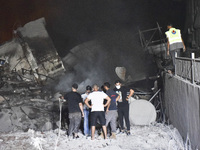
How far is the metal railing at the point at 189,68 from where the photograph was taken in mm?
6253

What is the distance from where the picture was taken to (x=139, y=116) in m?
10.8

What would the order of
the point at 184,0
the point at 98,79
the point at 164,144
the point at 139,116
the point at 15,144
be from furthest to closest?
the point at 184,0, the point at 98,79, the point at 139,116, the point at 15,144, the point at 164,144

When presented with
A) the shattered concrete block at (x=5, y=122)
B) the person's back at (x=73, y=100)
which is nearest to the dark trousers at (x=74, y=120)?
the person's back at (x=73, y=100)

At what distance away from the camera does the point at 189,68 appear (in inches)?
278

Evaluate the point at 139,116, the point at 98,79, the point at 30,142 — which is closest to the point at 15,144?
the point at 30,142

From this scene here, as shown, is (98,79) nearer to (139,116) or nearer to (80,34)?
(80,34)

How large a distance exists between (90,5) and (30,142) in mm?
15071

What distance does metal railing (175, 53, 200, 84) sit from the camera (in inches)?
246

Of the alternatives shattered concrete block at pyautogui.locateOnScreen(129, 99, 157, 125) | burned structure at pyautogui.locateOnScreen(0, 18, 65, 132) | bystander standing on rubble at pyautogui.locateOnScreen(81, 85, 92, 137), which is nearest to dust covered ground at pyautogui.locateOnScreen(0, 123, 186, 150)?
bystander standing on rubble at pyautogui.locateOnScreen(81, 85, 92, 137)

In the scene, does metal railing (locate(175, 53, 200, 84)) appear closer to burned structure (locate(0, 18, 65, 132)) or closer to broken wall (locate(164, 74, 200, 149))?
broken wall (locate(164, 74, 200, 149))

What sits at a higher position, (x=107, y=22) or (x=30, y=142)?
(x=107, y=22)

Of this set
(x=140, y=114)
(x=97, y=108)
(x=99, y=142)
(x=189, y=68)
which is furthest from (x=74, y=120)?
(x=189, y=68)

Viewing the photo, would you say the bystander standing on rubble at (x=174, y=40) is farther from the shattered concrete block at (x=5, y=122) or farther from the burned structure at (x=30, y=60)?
the burned structure at (x=30, y=60)

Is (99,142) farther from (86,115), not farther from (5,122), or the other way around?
(5,122)
